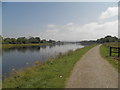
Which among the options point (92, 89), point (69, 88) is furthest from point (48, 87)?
point (92, 89)

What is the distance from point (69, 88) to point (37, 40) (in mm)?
124783

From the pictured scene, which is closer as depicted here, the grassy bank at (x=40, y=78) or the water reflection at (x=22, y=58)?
the grassy bank at (x=40, y=78)

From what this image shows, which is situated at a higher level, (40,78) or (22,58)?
(40,78)

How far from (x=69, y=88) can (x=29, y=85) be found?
2004 mm

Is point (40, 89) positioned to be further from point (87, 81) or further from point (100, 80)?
point (100, 80)

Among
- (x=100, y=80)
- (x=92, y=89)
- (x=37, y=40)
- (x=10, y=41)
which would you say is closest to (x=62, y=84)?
(x=92, y=89)

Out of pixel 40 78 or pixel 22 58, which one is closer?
pixel 40 78

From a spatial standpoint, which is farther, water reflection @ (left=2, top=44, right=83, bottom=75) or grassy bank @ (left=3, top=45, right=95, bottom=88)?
water reflection @ (left=2, top=44, right=83, bottom=75)

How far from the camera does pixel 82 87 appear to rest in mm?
5621

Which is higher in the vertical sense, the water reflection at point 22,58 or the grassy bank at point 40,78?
the grassy bank at point 40,78

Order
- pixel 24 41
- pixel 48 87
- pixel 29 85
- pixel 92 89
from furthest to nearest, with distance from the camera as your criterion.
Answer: pixel 24 41
pixel 29 85
pixel 48 87
pixel 92 89

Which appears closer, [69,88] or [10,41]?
[69,88]

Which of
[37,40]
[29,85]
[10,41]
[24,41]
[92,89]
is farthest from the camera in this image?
Answer: [37,40]

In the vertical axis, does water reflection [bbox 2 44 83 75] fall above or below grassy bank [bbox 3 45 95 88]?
below
